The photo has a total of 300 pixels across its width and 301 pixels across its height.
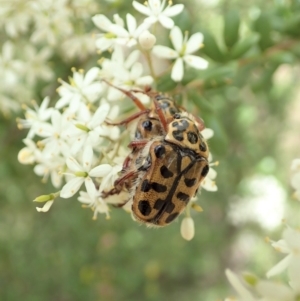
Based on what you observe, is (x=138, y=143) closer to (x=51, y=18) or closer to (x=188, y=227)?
(x=188, y=227)

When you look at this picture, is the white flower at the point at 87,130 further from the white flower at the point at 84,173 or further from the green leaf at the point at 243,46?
the green leaf at the point at 243,46

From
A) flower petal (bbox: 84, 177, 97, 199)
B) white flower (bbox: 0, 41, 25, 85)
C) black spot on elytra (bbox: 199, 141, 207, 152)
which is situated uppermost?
black spot on elytra (bbox: 199, 141, 207, 152)

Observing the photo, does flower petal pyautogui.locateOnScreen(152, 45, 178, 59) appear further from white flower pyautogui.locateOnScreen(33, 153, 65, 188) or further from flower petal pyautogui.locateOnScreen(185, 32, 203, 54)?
white flower pyautogui.locateOnScreen(33, 153, 65, 188)

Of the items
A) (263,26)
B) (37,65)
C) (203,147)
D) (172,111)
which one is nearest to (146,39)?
(172,111)

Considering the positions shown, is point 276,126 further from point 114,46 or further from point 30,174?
point 114,46

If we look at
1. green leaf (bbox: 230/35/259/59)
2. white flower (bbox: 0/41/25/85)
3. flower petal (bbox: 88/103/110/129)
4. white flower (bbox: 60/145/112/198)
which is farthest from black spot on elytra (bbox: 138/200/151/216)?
white flower (bbox: 0/41/25/85)

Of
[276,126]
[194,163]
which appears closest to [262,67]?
[194,163]
